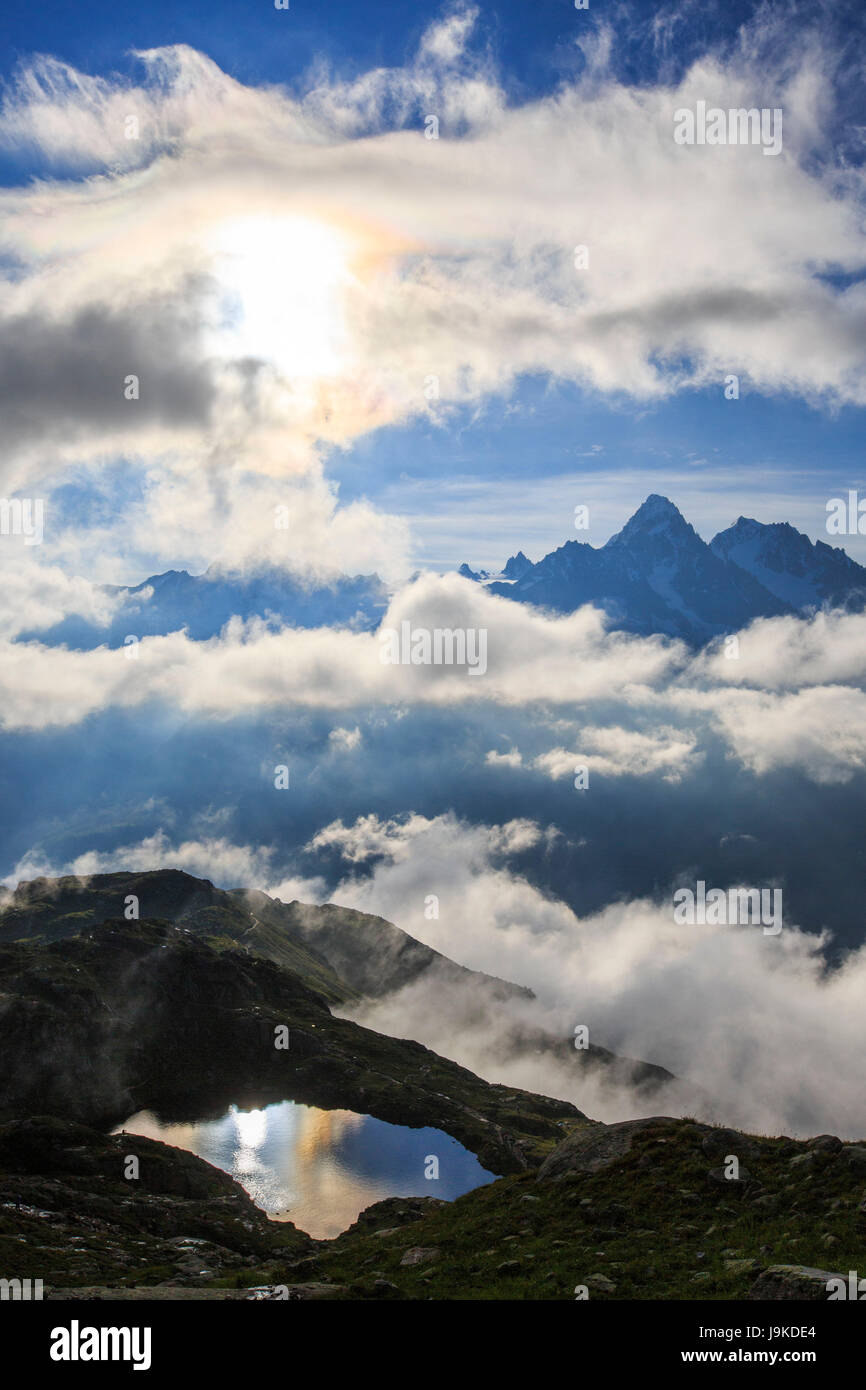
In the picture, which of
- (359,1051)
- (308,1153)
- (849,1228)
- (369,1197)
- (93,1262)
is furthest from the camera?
(359,1051)

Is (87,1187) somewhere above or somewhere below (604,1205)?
below

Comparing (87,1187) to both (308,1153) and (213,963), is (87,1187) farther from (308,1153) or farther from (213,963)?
(213,963)

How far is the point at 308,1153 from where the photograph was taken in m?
132

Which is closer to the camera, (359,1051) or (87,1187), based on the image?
(87,1187)

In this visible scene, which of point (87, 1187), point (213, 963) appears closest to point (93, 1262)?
point (87, 1187)

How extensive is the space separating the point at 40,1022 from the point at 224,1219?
7535 cm

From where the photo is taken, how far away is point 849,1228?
38719mm
